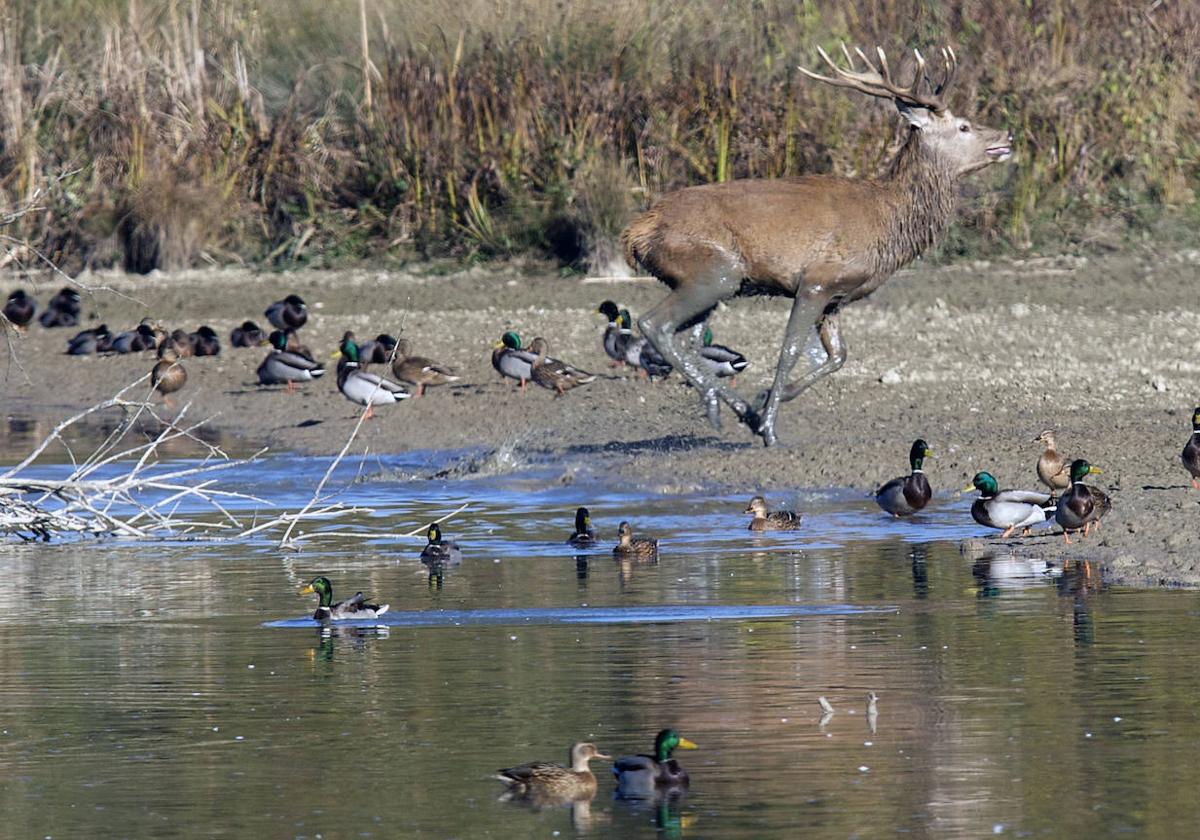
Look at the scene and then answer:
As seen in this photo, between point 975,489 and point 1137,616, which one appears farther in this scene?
point 975,489

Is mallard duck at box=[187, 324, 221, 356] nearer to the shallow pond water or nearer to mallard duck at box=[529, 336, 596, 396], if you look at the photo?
mallard duck at box=[529, 336, 596, 396]

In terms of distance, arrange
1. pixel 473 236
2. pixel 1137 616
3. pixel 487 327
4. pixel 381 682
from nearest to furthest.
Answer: pixel 381 682 < pixel 1137 616 < pixel 487 327 < pixel 473 236

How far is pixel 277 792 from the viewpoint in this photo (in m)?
7.52

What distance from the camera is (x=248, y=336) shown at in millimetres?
21625

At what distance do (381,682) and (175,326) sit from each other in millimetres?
14497

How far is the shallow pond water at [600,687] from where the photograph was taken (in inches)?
286

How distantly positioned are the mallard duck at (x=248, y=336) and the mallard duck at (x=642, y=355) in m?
3.71

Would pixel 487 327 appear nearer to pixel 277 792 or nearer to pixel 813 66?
pixel 813 66

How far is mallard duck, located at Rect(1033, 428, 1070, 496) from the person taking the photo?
13.4 meters

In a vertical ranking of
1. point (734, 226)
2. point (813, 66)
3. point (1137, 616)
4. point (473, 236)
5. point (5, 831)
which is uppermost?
point (813, 66)

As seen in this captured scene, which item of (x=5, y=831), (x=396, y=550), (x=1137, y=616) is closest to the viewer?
(x=5, y=831)

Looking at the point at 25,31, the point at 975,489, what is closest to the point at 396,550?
the point at 975,489

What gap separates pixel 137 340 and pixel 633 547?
10790 millimetres

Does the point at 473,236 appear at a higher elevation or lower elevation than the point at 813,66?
lower
